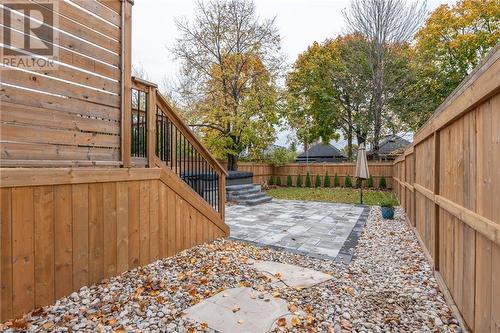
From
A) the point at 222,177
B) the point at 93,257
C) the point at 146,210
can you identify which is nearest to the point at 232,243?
the point at 222,177

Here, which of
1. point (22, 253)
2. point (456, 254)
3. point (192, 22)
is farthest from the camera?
point (192, 22)

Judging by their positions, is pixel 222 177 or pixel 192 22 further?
pixel 192 22

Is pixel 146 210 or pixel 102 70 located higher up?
pixel 102 70

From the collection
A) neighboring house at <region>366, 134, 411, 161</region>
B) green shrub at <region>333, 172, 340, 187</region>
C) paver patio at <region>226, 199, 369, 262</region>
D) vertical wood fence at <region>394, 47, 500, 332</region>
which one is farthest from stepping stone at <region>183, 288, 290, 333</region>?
neighboring house at <region>366, 134, 411, 161</region>

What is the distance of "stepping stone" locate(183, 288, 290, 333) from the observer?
212 cm

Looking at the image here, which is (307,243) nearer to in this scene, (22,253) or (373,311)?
(373,311)

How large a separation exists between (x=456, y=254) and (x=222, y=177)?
3397mm

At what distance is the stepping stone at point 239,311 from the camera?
2.12 m

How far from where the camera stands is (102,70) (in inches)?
113

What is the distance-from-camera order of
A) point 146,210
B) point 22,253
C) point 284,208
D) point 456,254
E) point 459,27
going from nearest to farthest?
point 22,253
point 456,254
point 146,210
point 284,208
point 459,27

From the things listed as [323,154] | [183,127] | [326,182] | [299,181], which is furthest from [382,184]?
[323,154]

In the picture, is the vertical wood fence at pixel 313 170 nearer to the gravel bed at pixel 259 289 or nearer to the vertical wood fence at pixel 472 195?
the gravel bed at pixel 259 289

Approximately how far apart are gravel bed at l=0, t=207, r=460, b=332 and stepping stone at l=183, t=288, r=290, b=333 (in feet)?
0.28

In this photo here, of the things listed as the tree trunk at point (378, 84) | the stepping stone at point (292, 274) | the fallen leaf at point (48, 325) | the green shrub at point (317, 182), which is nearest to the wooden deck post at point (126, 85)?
the fallen leaf at point (48, 325)
